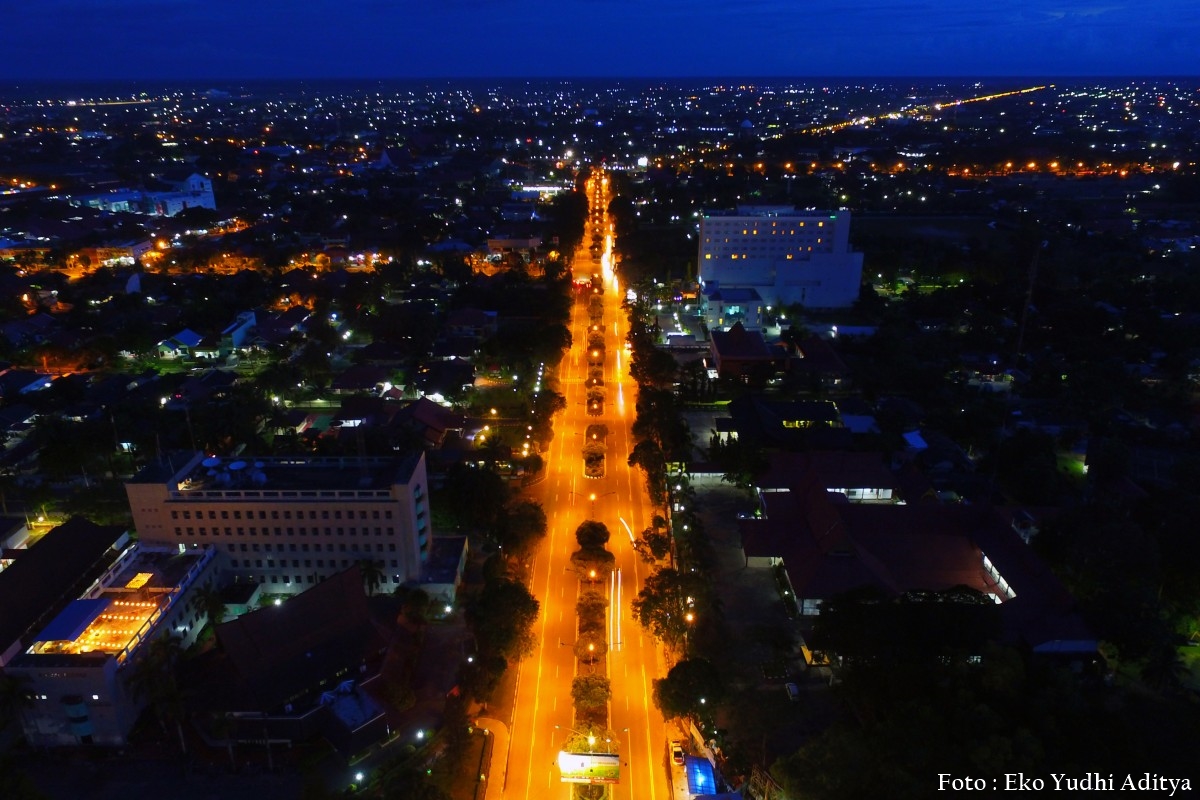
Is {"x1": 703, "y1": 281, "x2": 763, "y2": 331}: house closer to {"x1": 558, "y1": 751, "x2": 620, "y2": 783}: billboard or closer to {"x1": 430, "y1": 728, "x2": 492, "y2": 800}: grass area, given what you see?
{"x1": 558, "y1": 751, "x2": 620, "y2": 783}: billboard

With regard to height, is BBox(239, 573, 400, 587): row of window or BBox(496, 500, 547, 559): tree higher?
BBox(496, 500, 547, 559): tree

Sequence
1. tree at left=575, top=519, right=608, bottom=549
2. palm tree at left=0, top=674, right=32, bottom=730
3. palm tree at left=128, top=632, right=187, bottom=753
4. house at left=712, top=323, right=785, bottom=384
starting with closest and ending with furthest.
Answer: palm tree at left=0, top=674, right=32, bottom=730 → palm tree at left=128, top=632, right=187, bottom=753 → tree at left=575, top=519, right=608, bottom=549 → house at left=712, top=323, right=785, bottom=384

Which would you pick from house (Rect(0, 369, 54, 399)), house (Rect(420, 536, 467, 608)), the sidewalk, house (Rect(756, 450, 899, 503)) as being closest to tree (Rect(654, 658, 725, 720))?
the sidewalk

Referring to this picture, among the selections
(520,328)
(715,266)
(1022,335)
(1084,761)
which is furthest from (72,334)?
(1022,335)

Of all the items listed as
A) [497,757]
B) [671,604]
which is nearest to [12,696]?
[497,757]

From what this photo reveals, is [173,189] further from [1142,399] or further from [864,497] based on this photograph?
[1142,399]

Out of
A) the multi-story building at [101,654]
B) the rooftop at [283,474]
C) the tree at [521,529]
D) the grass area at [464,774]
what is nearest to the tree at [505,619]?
the grass area at [464,774]

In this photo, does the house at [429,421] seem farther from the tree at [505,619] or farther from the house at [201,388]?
the tree at [505,619]

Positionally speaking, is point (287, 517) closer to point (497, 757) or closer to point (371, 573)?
point (371, 573)
